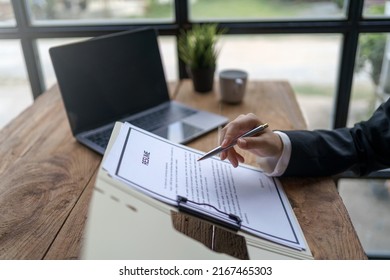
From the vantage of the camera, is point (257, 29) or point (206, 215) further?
point (257, 29)

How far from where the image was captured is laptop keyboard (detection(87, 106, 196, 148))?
874 mm

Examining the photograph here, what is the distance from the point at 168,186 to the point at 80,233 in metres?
0.16

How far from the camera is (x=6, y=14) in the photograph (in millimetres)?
1450

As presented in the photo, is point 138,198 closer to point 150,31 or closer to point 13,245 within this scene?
point 13,245

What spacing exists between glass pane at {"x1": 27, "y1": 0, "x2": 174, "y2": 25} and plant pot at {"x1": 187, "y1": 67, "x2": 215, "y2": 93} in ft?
1.30

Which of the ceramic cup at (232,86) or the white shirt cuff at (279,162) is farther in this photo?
the ceramic cup at (232,86)

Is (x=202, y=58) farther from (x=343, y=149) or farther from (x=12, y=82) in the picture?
(x=12, y=82)

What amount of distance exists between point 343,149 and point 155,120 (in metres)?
0.47

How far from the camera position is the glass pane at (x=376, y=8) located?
53.6 inches

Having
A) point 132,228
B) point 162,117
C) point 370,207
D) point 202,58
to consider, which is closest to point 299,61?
point 202,58

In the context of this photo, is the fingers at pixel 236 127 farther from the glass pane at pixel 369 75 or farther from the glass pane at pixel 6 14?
the glass pane at pixel 6 14

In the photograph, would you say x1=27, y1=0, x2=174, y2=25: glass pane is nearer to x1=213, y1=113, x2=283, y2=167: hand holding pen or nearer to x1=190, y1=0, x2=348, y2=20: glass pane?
x1=190, y1=0, x2=348, y2=20: glass pane

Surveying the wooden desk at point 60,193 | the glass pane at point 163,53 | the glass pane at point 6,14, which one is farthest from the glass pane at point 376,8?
the glass pane at point 6,14

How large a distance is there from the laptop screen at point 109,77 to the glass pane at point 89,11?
467 millimetres
